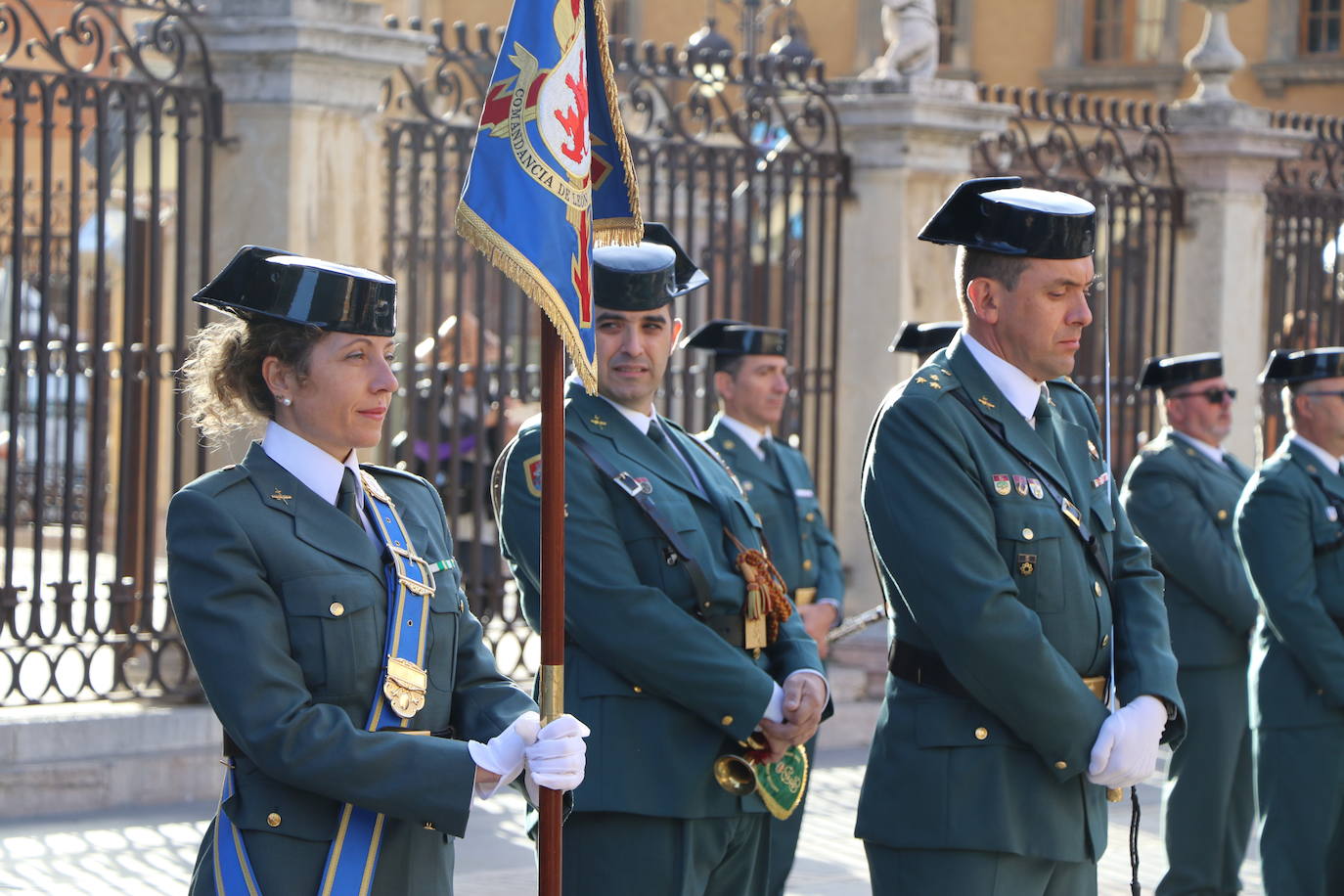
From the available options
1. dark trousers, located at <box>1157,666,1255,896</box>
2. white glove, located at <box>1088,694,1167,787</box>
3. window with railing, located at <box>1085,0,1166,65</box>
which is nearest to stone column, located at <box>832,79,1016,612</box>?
dark trousers, located at <box>1157,666,1255,896</box>

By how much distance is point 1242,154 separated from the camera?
1145cm

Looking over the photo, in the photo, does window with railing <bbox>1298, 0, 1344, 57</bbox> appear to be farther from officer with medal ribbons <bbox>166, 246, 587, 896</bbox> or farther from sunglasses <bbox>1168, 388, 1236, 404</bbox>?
officer with medal ribbons <bbox>166, 246, 587, 896</bbox>

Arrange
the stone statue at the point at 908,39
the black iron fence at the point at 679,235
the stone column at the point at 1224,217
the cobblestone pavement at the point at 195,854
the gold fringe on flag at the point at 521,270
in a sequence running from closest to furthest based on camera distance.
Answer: the gold fringe on flag at the point at 521,270, the cobblestone pavement at the point at 195,854, the black iron fence at the point at 679,235, the stone statue at the point at 908,39, the stone column at the point at 1224,217

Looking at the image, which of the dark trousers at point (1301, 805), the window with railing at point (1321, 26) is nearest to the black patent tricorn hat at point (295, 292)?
the dark trousers at point (1301, 805)

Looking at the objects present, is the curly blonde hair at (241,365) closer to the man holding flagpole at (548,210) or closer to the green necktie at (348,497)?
the green necktie at (348,497)

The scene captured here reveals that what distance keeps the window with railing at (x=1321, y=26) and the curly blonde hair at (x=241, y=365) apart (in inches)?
1033

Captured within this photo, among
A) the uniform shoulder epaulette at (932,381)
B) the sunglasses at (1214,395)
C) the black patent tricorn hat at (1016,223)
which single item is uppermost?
the black patent tricorn hat at (1016,223)

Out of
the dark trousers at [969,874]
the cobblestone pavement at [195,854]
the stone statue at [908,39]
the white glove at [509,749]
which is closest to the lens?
the white glove at [509,749]

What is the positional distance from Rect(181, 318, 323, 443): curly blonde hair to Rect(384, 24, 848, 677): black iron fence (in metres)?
4.35

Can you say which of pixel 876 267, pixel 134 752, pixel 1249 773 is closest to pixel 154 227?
pixel 134 752

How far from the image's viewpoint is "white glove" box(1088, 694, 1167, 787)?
12.9 feet

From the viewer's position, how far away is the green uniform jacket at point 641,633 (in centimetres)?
426

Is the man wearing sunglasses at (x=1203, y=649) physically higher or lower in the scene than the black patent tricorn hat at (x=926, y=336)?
lower

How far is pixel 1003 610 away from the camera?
391cm
